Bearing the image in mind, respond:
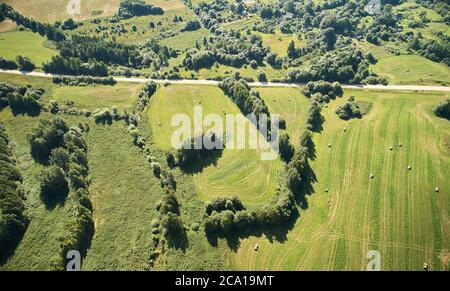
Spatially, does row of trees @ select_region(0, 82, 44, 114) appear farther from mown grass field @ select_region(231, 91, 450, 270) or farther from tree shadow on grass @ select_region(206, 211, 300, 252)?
mown grass field @ select_region(231, 91, 450, 270)

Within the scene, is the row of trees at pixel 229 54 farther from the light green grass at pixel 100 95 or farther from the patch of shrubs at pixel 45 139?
the patch of shrubs at pixel 45 139

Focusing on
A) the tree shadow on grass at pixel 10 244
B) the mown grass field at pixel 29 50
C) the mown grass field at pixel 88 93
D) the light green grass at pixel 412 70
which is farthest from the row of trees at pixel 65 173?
the light green grass at pixel 412 70

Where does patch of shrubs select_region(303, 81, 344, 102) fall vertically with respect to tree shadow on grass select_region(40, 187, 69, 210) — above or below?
above

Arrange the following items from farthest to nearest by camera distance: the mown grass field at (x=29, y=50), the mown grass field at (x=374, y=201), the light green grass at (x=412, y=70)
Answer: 1. the mown grass field at (x=29, y=50)
2. the light green grass at (x=412, y=70)
3. the mown grass field at (x=374, y=201)

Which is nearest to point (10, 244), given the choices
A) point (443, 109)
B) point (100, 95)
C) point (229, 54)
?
point (100, 95)

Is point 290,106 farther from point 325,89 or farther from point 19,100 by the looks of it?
point 19,100

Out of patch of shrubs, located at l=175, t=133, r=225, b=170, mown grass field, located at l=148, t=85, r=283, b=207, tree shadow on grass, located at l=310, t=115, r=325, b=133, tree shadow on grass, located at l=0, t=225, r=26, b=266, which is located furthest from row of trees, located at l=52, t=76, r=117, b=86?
tree shadow on grass, located at l=310, t=115, r=325, b=133
